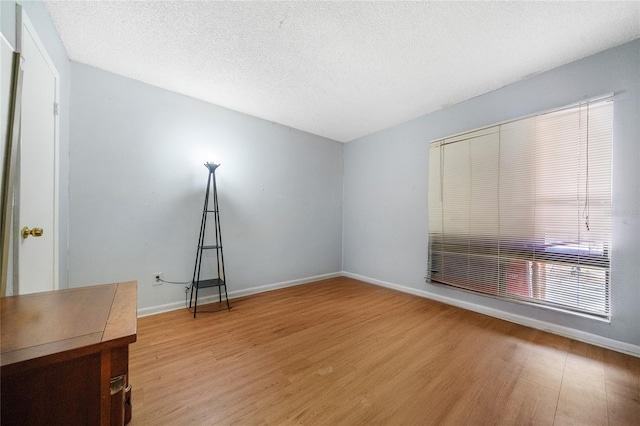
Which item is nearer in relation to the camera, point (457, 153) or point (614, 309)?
point (614, 309)

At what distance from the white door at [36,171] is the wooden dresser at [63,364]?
83 centimetres

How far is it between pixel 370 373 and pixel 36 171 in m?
2.68

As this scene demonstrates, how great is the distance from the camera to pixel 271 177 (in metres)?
3.61

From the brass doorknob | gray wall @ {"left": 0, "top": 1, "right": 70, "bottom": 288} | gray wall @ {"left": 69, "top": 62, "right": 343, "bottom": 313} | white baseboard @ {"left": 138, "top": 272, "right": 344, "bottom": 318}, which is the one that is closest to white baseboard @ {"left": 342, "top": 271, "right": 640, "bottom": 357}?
white baseboard @ {"left": 138, "top": 272, "right": 344, "bottom": 318}

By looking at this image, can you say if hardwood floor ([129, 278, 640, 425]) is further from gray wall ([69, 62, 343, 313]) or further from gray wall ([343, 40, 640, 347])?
gray wall ([69, 62, 343, 313])

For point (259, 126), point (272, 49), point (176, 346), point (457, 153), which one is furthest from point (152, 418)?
point (457, 153)

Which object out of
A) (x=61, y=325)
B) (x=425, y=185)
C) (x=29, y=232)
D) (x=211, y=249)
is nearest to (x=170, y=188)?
(x=211, y=249)

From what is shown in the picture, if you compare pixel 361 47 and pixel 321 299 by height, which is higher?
pixel 361 47

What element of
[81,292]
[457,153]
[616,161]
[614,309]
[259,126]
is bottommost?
[614,309]

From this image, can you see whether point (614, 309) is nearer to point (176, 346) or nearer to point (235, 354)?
point (235, 354)

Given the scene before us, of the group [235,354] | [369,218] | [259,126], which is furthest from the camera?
[369,218]

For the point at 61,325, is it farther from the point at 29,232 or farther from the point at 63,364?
the point at 29,232

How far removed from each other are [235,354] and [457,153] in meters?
3.29

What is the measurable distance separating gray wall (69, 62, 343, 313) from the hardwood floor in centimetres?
74
